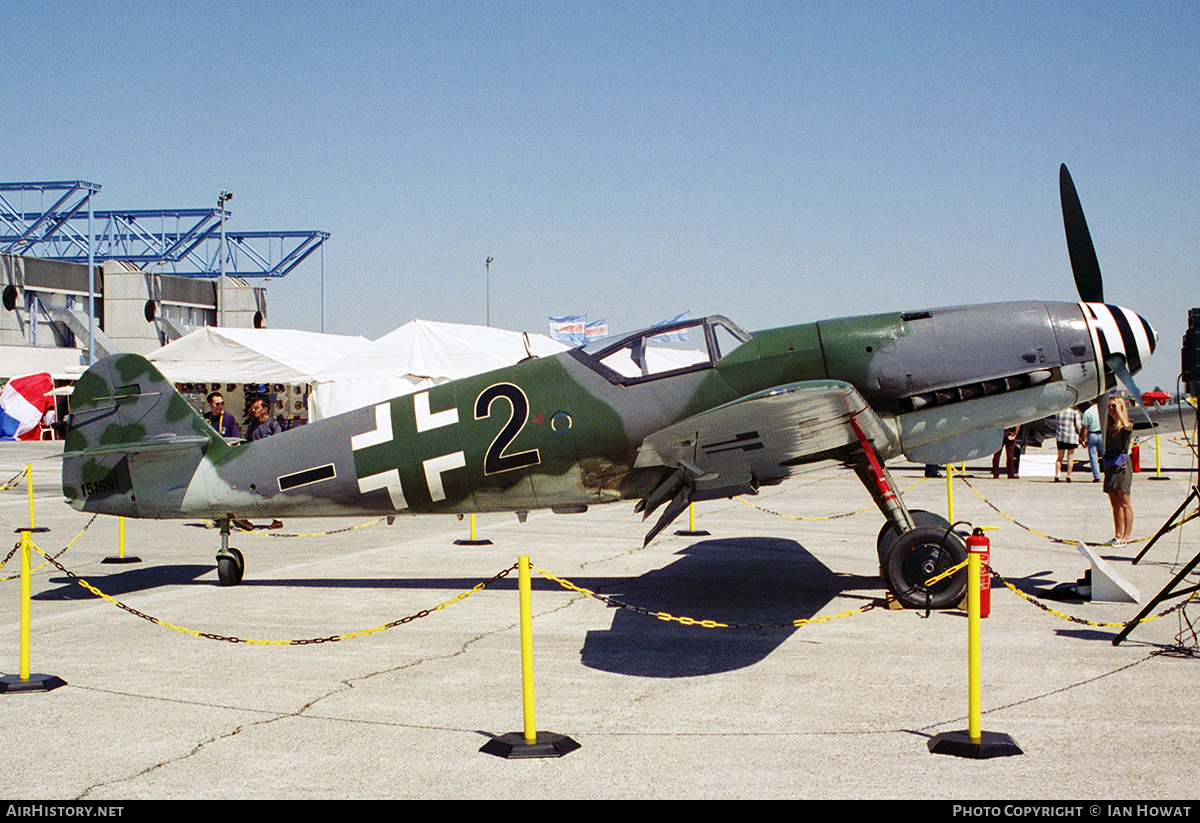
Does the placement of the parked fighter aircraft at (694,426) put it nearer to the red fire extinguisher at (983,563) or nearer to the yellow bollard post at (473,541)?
the red fire extinguisher at (983,563)

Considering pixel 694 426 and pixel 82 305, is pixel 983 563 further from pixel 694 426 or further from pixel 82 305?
pixel 82 305

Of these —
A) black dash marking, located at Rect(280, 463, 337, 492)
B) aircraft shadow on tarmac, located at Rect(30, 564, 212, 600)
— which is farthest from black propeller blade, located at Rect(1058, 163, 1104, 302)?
aircraft shadow on tarmac, located at Rect(30, 564, 212, 600)

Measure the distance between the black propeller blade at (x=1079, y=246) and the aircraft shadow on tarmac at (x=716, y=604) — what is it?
3.34 m

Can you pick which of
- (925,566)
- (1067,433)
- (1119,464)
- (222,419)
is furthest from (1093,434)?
(222,419)

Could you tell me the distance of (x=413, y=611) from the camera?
8.45 meters

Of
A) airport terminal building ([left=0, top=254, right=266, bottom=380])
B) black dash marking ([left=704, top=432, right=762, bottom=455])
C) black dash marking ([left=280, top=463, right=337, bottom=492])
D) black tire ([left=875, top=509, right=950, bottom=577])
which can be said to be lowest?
black tire ([left=875, top=509, right=950, bottom=577])

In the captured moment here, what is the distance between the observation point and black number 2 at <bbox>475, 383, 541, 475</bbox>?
8453 mm

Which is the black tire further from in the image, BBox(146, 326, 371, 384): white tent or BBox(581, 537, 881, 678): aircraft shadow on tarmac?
BBox(146, 326, 371, 384): white tent

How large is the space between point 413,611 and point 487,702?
2962mm

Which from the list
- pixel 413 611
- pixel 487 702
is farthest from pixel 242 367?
pixel 487 702

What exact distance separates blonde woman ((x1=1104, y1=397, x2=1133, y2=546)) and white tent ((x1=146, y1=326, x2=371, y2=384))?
22.4 m

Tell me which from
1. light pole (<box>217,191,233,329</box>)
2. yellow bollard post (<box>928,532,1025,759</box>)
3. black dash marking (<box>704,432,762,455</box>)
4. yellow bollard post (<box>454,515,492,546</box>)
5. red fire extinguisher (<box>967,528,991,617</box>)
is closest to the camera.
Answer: yellow bollard post (<box>928,532,1025,759</box>)

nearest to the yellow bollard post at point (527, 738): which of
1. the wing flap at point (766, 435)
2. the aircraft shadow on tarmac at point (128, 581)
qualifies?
the wing flap at point (766, 435)
